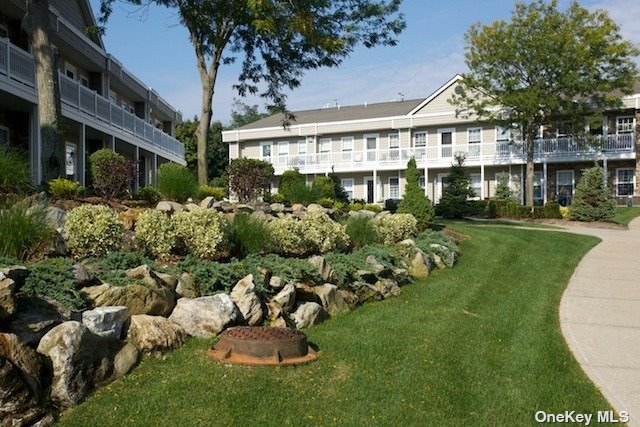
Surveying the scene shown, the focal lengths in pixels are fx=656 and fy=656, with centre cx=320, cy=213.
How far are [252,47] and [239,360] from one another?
15.0 m

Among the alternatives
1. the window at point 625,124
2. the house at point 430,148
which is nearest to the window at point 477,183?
the house at point 430,148

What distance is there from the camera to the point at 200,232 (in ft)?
28.5

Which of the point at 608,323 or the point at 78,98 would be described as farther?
the point at 78,98

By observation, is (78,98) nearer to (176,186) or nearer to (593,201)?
(176,186)

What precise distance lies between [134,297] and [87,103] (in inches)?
603

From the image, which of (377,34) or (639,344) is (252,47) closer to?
(377,34)

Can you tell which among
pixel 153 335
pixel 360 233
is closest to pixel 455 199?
pixel 360 233

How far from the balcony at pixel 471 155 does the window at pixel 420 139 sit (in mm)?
1405

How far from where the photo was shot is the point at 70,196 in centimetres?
1052

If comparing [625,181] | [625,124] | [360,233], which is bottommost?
[360,233]

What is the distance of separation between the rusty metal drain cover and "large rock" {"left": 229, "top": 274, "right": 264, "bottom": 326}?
2.47 feet

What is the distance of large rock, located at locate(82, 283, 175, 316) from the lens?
643 centimetres

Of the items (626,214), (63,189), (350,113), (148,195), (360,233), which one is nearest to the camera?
(63,189)

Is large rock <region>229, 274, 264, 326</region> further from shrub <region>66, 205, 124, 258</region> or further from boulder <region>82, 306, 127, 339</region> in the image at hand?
shrub <region>66, 205, 124, 258</region>
